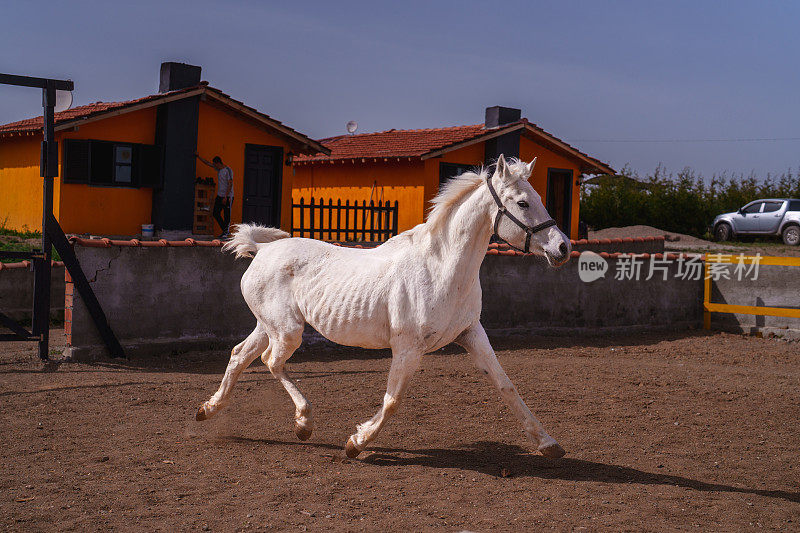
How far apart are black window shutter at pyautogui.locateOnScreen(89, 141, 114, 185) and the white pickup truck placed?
2300 cm

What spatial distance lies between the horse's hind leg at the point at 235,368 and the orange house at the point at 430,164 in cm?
1487

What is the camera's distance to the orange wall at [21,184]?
A: 18.3 meters

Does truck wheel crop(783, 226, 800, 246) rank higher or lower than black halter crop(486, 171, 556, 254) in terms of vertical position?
higher

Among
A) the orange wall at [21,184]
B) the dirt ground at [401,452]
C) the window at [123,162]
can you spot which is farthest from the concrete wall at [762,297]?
the orange wall at [21,184]

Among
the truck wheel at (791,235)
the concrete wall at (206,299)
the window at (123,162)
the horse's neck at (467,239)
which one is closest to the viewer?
the horse's neck at (467,239)

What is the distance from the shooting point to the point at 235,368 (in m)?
5.90

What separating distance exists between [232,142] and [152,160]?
2203 millimetres

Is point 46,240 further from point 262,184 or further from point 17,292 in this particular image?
point 262,184

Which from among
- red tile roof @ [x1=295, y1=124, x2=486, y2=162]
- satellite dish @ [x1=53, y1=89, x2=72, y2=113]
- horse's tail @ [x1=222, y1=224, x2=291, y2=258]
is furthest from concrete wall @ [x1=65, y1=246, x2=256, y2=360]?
red tile roof @ [x1=295, y1=124, x2=486, y2=162]

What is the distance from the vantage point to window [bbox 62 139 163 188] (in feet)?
53.8

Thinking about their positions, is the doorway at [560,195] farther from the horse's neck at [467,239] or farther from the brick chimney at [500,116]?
the horse's neck at [467,239]

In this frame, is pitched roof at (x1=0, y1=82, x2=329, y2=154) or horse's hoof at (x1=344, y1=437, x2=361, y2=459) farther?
pitched roof at (x1=0, y1=82, x2=329, y2=154)

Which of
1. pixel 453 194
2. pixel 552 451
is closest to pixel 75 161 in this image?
pixel 453 194

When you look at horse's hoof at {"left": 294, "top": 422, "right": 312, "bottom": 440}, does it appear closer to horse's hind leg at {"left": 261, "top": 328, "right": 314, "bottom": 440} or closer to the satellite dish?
horse's hind leg at {"left": 261, "top": 328, "right": 314, "bottom": 440}
